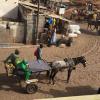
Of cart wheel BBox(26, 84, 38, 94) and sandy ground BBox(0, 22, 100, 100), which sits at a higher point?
cart wheel BBox(26, 84, 38, 94)

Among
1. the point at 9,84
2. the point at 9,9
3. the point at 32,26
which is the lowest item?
the point at 9,84

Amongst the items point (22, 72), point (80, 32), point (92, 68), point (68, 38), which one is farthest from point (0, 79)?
point (80, 32)

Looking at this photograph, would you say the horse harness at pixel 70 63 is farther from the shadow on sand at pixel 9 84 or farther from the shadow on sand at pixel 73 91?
the shadow on sand at pixel 9 84

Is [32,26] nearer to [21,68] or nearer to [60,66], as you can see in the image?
[60,66]

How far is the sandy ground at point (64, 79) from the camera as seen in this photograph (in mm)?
13461

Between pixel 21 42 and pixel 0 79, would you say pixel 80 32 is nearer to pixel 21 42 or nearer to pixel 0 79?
pixel 21 42

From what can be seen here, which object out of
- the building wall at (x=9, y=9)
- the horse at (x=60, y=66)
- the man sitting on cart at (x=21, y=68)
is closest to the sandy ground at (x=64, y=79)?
A: the horse at (x=60, y=66)

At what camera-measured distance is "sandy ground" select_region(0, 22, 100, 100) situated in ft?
44.2

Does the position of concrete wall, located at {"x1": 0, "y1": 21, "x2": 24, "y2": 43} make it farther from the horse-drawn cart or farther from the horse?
the horse-drawn cart

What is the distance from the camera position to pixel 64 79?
15.3 metres

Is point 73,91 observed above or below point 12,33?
below

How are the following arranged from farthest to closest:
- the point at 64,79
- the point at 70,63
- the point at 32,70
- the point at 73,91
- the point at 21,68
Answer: the point at 64,79 < the point at 70,63 < the point at 73,91 < the point at 32,70 < the point at 21,68

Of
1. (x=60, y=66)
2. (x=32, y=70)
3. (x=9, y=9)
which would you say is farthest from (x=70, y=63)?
(x=9, y=9)

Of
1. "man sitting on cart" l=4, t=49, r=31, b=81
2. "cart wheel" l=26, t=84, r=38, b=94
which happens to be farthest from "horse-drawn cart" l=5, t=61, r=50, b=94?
"man sitting on cart" l=4, t=49, r=31, b=81
